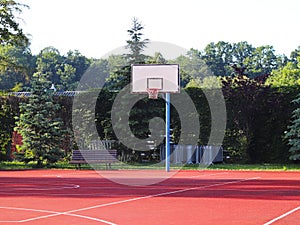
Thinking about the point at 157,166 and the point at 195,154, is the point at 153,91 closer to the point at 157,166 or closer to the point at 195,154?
the point at 157,166

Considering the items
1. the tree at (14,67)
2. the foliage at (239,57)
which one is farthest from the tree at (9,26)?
the foliage at (239,57)

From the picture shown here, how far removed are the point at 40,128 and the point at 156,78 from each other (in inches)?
202

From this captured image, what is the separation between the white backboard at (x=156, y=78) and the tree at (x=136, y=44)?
8.14m

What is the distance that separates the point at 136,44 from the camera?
33875mm

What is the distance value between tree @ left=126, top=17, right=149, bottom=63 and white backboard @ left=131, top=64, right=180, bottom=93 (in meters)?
8.14

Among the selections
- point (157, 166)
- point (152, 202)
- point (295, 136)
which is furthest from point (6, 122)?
point (152, 202)

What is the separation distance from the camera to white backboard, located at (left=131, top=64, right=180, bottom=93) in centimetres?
2353

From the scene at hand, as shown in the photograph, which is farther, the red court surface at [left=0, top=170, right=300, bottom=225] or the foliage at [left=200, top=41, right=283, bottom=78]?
the foliage at [left=200, top=41, right=283, bottom=78]

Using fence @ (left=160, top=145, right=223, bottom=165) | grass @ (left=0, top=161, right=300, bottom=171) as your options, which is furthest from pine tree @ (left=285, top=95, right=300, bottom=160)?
fence @ (left=160, top=145, right=223, bottom=165)

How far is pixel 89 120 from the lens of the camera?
28562 mm

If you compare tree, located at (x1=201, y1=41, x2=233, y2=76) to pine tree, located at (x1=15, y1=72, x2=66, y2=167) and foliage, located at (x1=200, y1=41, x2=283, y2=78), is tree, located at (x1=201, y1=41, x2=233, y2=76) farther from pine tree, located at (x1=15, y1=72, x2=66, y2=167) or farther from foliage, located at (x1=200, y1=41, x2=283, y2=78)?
pine tree, located at (x1=15, y1=72, x2=66, y2=167)

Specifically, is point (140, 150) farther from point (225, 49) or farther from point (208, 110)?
point (225, 49)

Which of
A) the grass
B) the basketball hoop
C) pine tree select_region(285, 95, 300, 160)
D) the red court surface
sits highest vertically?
the basketball hoop

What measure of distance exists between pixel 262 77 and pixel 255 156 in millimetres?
3270
